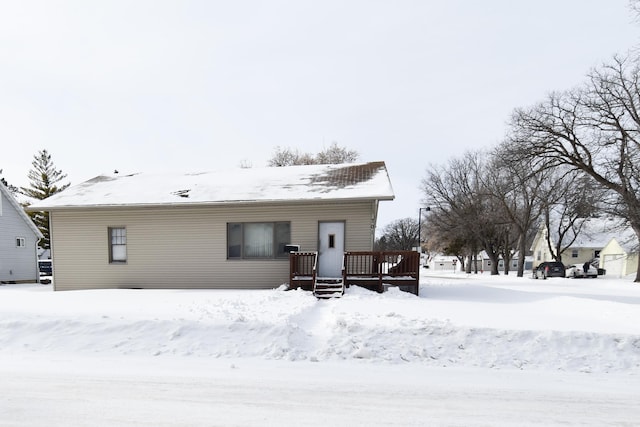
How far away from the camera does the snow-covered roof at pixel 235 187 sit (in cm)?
1112

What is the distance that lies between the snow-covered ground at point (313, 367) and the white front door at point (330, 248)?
390cm

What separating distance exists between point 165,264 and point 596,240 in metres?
54.3

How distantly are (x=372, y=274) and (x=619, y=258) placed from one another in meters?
34.9

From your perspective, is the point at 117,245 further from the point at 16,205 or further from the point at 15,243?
the point at 16,205

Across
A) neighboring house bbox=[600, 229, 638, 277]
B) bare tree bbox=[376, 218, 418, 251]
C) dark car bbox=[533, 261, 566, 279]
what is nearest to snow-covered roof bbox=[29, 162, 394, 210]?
dark car bbox=[533, 261, 566, 279]

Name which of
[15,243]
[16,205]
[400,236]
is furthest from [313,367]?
[400,236]

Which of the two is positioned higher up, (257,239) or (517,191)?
(517,191)

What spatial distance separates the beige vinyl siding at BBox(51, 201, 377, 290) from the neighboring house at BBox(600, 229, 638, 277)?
1255 inches

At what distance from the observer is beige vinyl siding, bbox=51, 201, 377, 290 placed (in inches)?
439

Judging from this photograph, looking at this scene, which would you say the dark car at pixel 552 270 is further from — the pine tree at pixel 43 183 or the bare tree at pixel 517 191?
the pine tree at pixel 43 183

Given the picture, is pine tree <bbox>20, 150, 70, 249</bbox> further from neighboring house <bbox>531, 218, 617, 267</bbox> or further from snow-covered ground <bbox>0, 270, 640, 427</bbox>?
neighboring house <bbox>531, 218, 617, 267</bbox>

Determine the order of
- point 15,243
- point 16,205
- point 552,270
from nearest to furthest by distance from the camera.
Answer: point 15,243 < point 16,205 < point 552,270

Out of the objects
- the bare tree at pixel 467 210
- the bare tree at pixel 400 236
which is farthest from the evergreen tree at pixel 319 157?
the bare tree at pixel 400 236

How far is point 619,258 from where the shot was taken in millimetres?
31844
